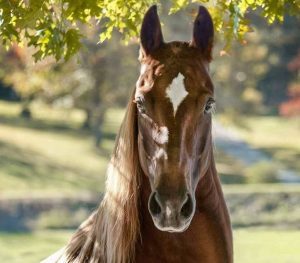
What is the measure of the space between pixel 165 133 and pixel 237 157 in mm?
31460

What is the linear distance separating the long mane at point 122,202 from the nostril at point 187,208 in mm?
434

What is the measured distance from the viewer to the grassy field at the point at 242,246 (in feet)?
59.5

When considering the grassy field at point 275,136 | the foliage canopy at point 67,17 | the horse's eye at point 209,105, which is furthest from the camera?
the grassy field at point 275,136

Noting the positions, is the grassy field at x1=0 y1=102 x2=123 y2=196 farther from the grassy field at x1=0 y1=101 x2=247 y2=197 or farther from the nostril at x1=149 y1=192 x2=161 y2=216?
the nostril at x1=149 y1=192 x2=161 y2=216

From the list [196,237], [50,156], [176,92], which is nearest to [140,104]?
[176,92]

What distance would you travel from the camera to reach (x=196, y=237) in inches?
153

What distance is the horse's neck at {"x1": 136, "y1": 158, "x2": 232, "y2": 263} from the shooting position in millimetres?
3848

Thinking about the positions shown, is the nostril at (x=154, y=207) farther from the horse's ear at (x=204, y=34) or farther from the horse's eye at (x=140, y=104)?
the horse's ear at (x=204, y=34)

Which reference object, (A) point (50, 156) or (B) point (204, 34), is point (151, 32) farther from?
(A) point (50, 156)

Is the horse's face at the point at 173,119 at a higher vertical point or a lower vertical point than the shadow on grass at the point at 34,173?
higher

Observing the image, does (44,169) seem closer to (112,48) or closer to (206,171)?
(112,48)

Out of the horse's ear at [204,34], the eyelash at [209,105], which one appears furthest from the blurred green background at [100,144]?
the eyelash at [209,105]

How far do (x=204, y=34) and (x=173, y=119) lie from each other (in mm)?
533

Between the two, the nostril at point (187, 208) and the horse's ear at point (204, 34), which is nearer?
the nostril at point (187, 208)
